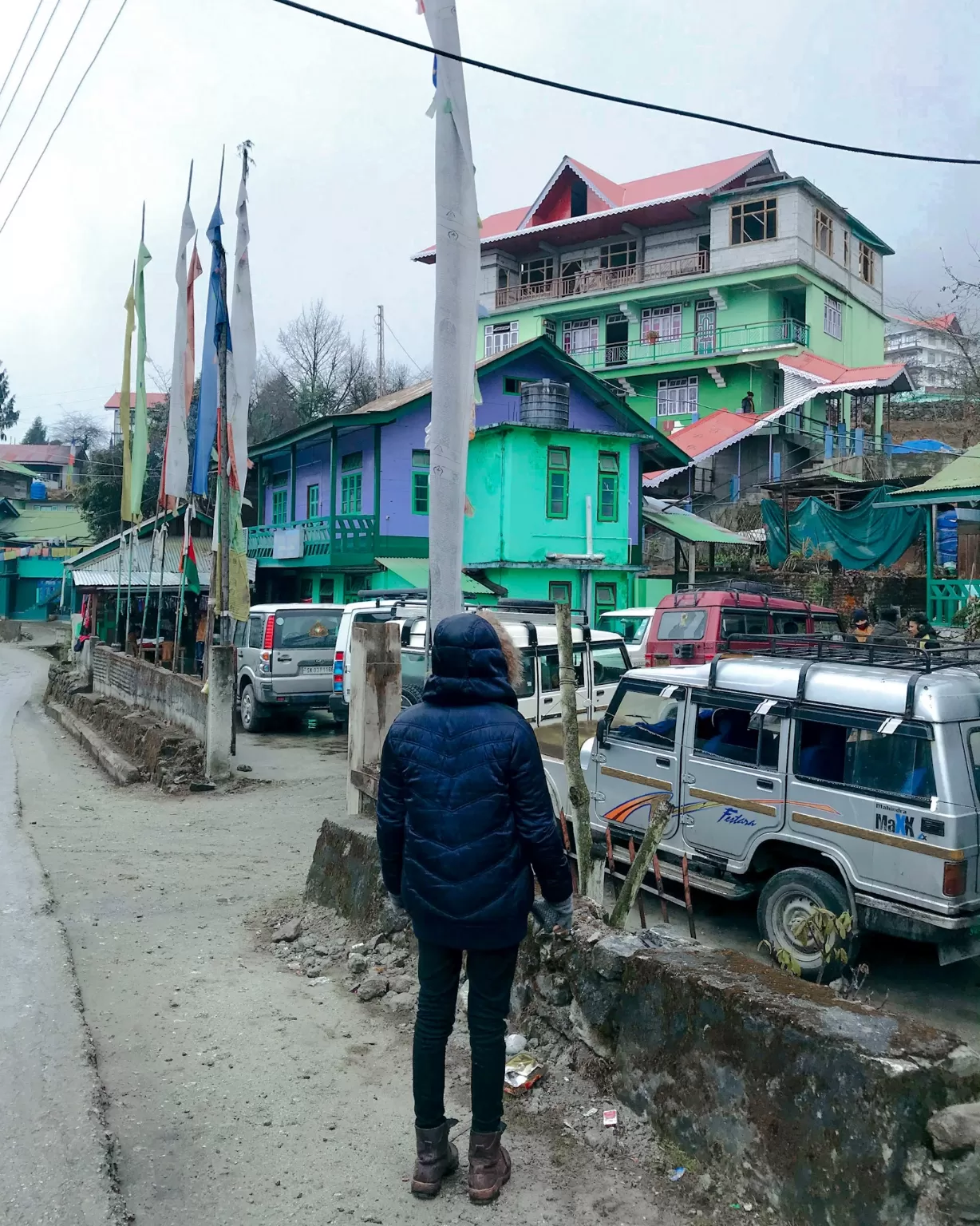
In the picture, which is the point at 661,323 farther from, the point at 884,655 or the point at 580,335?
the point at 884,655

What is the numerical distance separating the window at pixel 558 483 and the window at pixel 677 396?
1769 centimetres

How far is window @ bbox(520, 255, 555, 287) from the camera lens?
4541 cm

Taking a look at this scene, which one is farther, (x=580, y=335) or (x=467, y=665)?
(x=580, y=335)

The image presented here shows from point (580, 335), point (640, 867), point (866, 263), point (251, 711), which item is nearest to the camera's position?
point (640, 867)

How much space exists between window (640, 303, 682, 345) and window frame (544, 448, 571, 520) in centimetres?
1872

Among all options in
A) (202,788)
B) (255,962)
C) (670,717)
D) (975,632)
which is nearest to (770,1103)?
(255,962)

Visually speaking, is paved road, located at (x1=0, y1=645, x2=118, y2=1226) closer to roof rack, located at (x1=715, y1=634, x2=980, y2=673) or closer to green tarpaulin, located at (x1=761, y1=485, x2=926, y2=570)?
roof rack, located at (x1=715, y1=634, x2=980, y2=673)

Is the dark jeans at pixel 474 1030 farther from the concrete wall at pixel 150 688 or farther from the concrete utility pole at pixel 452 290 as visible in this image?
the concrete wall at pixel 150 688

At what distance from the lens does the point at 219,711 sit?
446 inches

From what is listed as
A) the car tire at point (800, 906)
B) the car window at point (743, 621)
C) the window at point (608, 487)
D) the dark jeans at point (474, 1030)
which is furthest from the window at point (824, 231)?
the dark jeans at point (474, 1030)

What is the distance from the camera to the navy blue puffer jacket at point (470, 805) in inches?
125

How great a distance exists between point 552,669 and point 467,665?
7995 millimetres

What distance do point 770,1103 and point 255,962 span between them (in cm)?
337

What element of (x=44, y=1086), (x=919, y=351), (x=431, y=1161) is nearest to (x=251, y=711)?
(x=44, y=1086)
